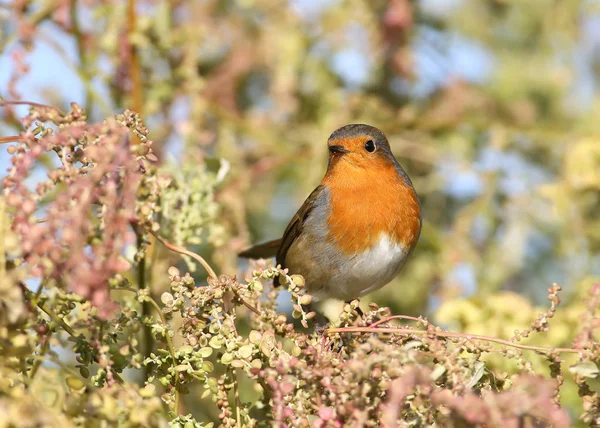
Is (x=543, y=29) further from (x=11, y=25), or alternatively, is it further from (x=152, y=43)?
(x=11, y=25)

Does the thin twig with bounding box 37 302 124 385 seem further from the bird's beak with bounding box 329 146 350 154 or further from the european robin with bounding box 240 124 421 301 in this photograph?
the bird's beak with bounding box 329 146 350 154

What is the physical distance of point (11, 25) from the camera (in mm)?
3320

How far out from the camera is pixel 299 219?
13.0ft

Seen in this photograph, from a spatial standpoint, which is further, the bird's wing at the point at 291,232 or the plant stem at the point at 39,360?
the bird's wing at the point at 291,232

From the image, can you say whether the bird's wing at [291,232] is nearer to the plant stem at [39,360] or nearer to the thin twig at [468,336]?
the thin twig at [468,336]

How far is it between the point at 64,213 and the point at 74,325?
41cm

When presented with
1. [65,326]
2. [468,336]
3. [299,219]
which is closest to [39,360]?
[65,326]

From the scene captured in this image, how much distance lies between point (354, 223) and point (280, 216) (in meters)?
0.98

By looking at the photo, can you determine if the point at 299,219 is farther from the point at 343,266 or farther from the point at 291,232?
the point at 343,266

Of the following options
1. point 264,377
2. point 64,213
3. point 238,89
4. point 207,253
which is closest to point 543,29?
point 238,89

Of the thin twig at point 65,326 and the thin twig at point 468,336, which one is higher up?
the thin twig at point 468,336

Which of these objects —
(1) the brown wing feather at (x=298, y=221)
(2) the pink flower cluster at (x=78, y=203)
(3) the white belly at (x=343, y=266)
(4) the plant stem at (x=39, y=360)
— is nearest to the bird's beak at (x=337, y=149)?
(1) the brown wing feather at (x=298, y=221)

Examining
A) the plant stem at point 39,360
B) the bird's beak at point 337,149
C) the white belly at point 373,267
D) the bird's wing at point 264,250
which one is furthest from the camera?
the bird's wing at point 264,250

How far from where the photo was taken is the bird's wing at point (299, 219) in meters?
3.94
